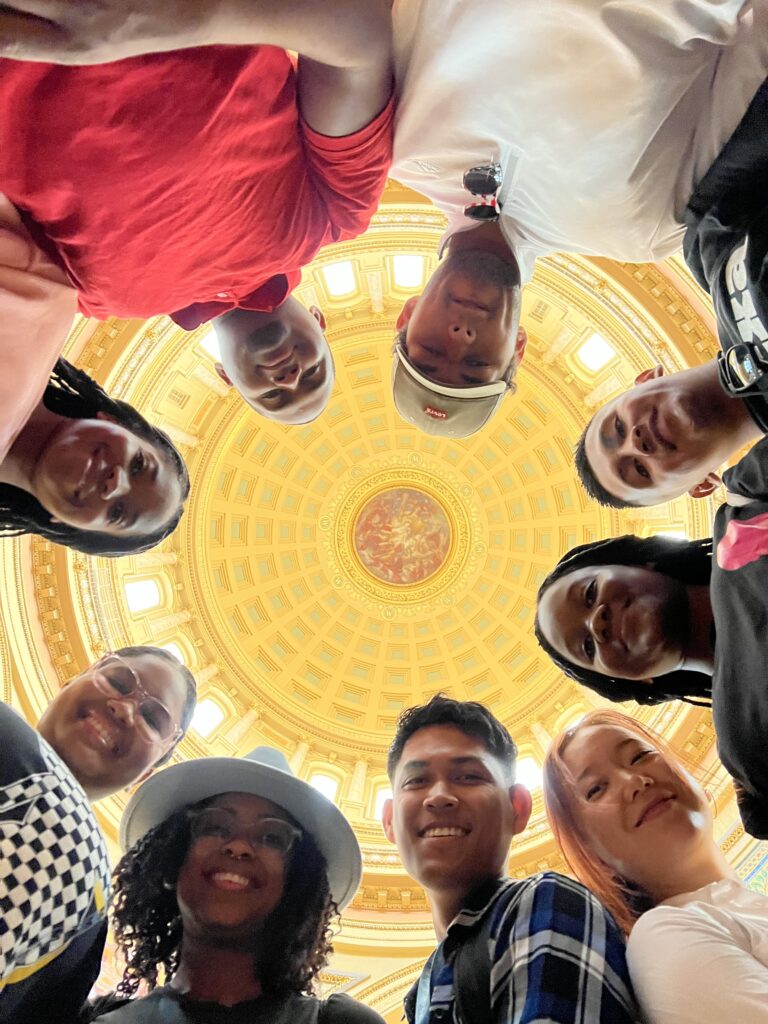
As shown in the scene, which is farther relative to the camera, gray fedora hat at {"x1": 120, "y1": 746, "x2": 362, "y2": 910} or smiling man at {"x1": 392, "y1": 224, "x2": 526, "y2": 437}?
smiling man at {"x1": 392, "y1": 224, "x2": 526, "y2": 437}

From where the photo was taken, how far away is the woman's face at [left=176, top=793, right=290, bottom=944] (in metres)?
3.37

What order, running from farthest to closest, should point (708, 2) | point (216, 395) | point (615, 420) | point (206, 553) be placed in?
point (206, 553) → point (216, 395) → point (615, 420) → point (708, 2)

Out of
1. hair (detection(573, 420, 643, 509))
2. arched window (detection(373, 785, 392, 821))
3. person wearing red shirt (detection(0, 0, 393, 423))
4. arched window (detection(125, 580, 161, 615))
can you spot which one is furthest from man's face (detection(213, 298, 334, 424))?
arched window (detection(373, 785, 392, 821))

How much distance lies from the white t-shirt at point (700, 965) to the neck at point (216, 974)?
175cm

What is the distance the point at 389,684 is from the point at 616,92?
45.1 ft

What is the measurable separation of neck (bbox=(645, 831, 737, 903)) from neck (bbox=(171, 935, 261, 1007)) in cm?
216

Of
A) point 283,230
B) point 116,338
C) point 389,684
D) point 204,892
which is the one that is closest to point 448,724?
point 204,892

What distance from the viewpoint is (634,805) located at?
3924 mm

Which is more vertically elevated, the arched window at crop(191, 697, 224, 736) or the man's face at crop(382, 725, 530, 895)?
the man's face at crop(382, 725, 530, 895)

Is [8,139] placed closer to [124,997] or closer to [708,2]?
Result: [708,2]

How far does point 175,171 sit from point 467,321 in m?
2.09

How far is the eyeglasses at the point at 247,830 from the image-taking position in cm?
371

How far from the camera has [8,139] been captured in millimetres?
2904

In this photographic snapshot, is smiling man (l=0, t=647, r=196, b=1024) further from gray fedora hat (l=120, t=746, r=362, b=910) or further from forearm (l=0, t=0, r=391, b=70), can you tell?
forearm (l=0, t=0, r=391, b=70)
